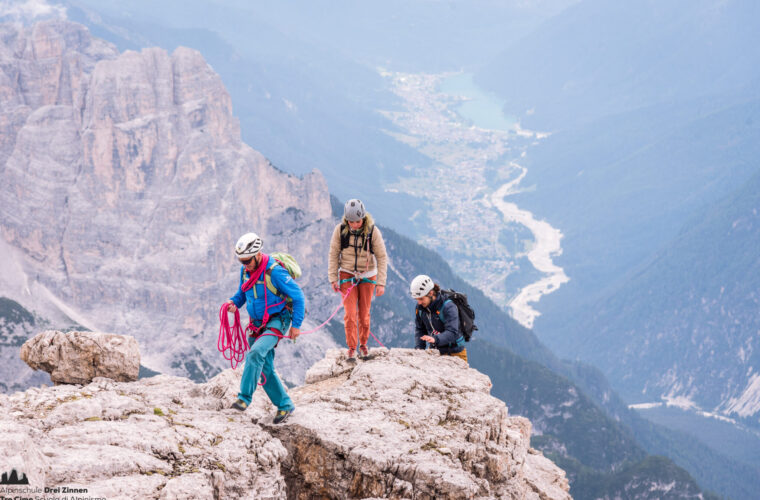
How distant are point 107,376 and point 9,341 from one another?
175 m

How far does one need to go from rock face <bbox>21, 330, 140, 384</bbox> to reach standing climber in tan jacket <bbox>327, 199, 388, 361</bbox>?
7.68m

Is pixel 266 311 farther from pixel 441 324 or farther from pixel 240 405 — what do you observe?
pixel 441 324

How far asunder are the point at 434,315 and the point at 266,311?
8.04 meters

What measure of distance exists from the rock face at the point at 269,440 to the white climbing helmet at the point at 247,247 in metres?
4.76

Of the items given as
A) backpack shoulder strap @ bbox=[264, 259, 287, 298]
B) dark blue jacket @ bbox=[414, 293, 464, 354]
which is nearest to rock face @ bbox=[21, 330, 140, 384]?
backpack shoulder strap @ bbox=[264, 259, 287, 298]

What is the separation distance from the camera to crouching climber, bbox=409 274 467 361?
967 inches

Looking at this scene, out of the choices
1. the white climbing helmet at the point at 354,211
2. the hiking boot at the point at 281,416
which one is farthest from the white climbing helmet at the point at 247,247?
the white climbing helmet at the point at 354,211

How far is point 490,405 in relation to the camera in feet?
72.3

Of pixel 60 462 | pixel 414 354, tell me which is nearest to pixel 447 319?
pixel 414 354

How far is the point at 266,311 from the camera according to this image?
765 inches

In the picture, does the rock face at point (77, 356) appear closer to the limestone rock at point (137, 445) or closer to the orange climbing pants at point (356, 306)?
the limestone rock at point (137, 445)

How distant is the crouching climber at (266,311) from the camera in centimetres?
1897

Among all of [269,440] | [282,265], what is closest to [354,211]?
[282,265]

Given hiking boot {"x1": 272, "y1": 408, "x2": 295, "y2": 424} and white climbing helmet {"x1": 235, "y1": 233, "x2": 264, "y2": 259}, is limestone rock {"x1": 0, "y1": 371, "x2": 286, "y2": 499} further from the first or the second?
white climbing helmet {"x1": 235, "y1": 233, "x2": 264, "y2": 259}
